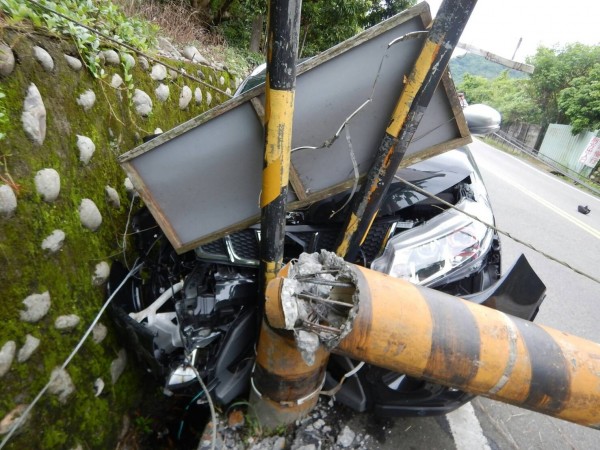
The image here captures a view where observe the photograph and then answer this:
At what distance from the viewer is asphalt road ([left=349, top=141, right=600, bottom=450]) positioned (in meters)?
1.88

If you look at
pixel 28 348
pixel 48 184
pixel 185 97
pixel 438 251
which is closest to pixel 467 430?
pixel 438 251

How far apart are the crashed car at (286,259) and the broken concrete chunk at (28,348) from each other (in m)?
0.36

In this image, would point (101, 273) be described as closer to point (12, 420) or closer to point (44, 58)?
point (12, 420)

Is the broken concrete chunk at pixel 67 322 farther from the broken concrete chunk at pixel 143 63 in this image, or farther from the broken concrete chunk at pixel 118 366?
the broken concrete chunk at pixel 143 63

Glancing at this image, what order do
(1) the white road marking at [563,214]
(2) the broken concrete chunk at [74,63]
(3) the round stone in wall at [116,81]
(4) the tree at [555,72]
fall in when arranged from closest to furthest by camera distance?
(2) the broken concrete chunk at [74,63] → (3) the round stone in wall at [116,81] → (1) the white road marking at [563,214] → (4) the tree at [555,72]

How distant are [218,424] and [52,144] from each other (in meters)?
1.52

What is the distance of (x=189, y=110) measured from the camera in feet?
10.5

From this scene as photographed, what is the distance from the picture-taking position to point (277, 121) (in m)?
1.23

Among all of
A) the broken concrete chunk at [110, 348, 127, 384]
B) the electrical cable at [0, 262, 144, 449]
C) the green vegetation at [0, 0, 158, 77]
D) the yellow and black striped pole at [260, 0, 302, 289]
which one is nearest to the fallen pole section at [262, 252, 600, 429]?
the yellow and black striped pole at [260, 0, 302, 289]

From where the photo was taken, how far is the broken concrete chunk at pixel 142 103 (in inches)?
87.0

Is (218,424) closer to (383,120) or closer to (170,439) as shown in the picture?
(170,439)

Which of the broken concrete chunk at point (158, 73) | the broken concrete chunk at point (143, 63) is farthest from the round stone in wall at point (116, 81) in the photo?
the broken concrete chunk at point (158, 73)

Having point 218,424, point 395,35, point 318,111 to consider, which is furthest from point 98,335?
point 395,35

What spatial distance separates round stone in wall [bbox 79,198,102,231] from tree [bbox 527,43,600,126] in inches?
817
